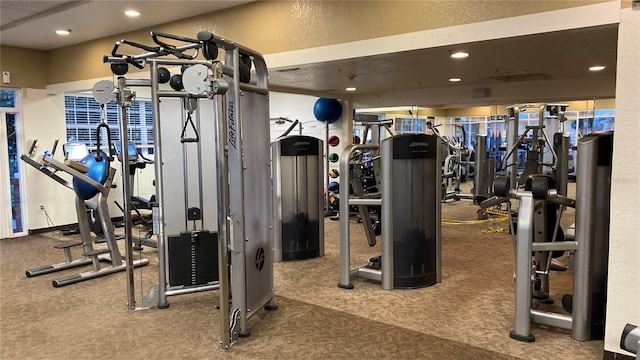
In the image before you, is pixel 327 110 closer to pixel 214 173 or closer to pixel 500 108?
pixel 500 108

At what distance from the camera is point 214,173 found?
4.09 metres

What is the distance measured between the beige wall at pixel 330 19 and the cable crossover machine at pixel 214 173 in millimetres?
1063

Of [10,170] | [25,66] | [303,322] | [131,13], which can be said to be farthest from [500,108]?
[10,170]

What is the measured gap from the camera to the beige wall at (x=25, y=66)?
6.88 metres

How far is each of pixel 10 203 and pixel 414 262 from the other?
6142 millimetres

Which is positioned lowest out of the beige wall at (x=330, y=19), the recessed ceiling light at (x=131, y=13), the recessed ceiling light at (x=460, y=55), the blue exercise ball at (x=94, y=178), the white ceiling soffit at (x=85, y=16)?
the blue exercise ball at (x=94, y=178)

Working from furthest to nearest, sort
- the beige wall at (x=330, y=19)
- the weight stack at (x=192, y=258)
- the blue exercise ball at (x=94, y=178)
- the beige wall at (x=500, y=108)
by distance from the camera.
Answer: the beige wall at (x=500, y=108) < the blue exercise ball at (x=94, y=178) < the weight stack at (x=192, y=258) < the beige wall at (x=330, y=19)

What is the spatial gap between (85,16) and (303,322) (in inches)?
165

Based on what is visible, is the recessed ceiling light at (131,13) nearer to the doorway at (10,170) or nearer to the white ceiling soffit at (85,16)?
the white ceiling soffit at (85,16)

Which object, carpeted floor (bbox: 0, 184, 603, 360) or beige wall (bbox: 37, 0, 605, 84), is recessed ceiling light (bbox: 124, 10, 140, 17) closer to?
beige wall (bbox: 37, 0, 605, 84)

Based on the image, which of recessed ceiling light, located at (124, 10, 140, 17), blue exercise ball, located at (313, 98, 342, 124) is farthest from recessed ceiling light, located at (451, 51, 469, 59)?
blue exercise ball, located at (313, 98, 342, 124)

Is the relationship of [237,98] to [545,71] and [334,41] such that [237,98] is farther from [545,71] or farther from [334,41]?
[545,71]

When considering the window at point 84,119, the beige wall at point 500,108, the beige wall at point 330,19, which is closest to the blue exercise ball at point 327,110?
the beige wall at point 500,108

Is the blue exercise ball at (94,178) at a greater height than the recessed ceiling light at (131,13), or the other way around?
the recessed ceiling light at (131,13)
